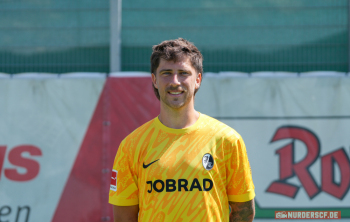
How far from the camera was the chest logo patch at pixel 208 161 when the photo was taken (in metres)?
1.97

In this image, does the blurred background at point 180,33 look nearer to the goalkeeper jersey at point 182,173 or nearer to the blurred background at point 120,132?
the blurred background at point 120,132

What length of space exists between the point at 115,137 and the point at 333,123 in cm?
287

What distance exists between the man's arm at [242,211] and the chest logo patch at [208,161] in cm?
28

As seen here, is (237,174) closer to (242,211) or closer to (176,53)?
(242,211)

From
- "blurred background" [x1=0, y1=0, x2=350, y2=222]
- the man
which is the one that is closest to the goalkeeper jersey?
the man

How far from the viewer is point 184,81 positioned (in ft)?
6.45

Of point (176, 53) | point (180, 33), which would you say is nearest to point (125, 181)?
point (176, 53)

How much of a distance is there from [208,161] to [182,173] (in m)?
0.15

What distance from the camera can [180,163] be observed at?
1968mm

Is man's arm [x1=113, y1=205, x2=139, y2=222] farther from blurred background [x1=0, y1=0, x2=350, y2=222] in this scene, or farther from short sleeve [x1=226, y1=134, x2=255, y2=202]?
blurred background [x1=0, y1=0, x2=350, y2=222]

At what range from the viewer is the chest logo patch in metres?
1.97

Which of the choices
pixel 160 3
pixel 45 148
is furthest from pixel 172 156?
pixel 160 3

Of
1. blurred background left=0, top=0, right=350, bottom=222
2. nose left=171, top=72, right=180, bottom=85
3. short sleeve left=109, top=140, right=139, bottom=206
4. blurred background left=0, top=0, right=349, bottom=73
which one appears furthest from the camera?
blurred background left=0, top=0, right=349, bottom=73

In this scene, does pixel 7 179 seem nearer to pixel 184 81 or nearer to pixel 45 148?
pixel 45 148
